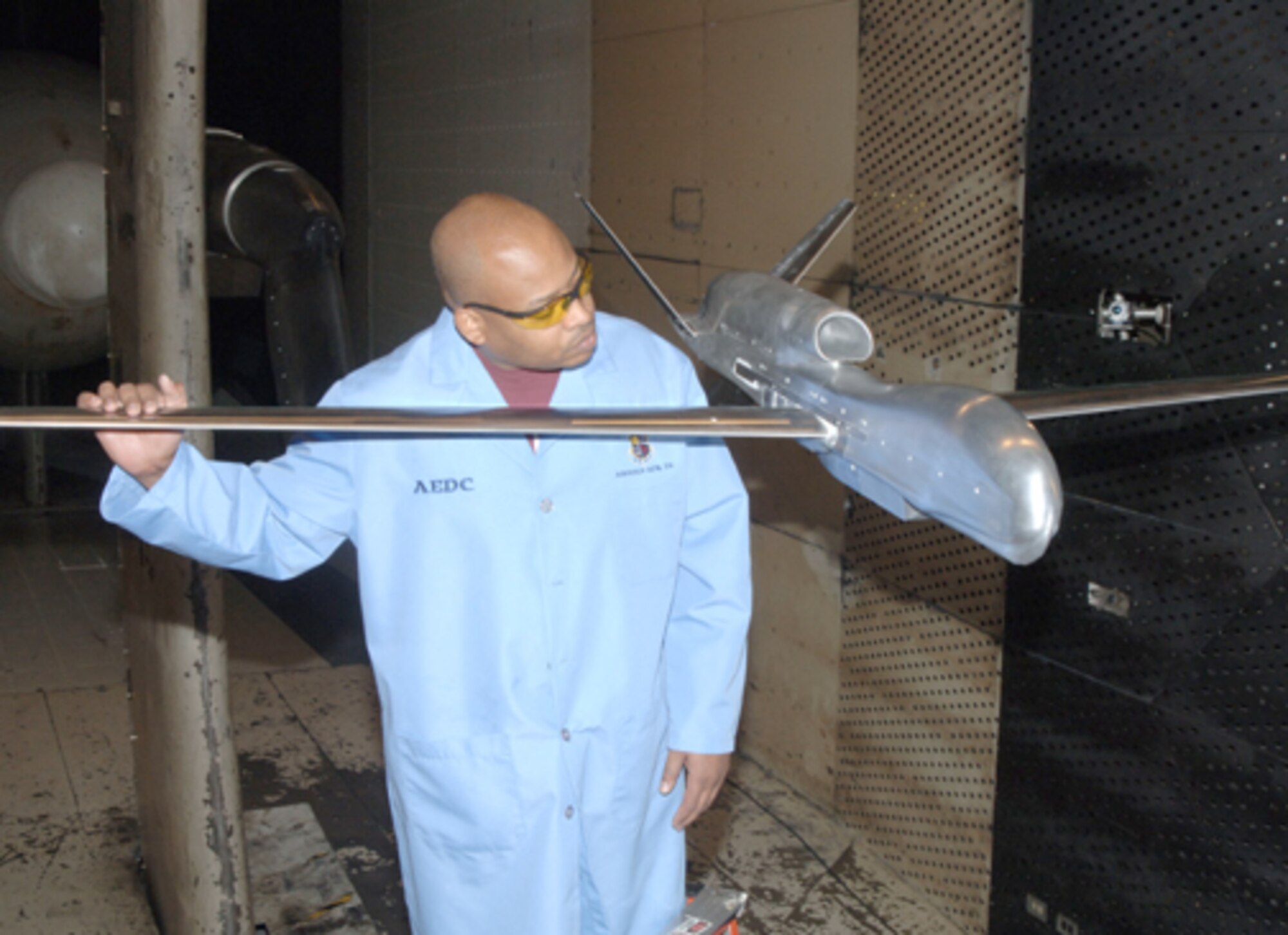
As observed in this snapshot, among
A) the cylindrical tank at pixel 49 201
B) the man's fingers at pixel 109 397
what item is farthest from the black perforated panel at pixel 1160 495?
the cylindrical tank at pixel 49 201

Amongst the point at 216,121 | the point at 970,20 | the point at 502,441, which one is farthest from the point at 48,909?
the point at 216,121

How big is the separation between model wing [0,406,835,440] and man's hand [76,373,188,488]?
2.6 inches

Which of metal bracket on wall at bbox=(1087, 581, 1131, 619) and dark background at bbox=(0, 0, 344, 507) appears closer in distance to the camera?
metal bracket on wall at bbox=(1087, 581, 1131, 619)

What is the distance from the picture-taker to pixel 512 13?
18.0 feet

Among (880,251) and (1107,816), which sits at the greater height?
(880,251)

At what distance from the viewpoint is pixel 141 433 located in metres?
1.71

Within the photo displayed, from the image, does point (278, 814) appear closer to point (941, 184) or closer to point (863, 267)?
point (863, 267)

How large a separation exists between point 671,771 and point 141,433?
104cm

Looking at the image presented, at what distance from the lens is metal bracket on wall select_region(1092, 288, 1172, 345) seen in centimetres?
261

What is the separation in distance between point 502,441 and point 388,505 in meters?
0.21

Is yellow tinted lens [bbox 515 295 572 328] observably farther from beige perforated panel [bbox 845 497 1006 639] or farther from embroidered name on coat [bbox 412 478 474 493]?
beige perforated panel [bbox 845 497 1006 639]

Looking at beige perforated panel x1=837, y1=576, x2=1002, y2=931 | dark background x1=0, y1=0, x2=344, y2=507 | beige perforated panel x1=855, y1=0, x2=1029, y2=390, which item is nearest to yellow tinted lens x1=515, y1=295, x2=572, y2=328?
beige perforated panel x1=855, y1=0, x2=1029, y2=390

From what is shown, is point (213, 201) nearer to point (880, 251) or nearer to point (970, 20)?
point (880, 251)

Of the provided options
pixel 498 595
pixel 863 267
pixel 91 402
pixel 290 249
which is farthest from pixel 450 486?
pixel 290 249
